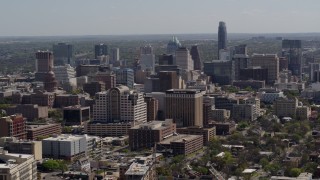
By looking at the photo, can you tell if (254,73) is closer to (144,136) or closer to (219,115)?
(219,115)

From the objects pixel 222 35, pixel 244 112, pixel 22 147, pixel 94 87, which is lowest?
pixel 244 112

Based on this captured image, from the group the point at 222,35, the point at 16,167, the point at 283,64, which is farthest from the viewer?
the point at 222,35

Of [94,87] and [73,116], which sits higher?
[94,87]

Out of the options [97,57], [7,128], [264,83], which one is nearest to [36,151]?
[7,128]

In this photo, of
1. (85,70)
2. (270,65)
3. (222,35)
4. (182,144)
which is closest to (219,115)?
(182,144)

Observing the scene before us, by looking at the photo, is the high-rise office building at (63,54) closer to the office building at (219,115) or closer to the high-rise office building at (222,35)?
the high-rise office building at (222,35)

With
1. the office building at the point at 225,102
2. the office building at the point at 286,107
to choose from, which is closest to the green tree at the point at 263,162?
the office building at the point at 286,107

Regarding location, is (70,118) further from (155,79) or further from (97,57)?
(97,57)
